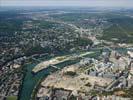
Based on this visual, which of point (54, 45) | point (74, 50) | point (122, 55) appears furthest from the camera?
point (54, 45)

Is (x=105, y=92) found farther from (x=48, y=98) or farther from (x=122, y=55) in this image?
(x=122, y=55)

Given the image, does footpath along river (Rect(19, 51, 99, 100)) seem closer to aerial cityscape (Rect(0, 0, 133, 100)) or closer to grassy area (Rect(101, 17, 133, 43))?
aerial cityscape (Rect(0, 0, 133, 100))

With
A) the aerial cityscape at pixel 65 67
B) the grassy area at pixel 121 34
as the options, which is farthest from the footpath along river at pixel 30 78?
the grassy area at pixel 121 34

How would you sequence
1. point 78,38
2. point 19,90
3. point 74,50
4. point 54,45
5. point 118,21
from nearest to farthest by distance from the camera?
point 19,90 → point 74,50 → point 54,45 → point 78,38 → point 118,21

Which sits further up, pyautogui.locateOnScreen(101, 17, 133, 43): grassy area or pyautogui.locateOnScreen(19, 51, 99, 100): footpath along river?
pyautogui.locateOnScreen(19, 51, 99, 100): footpath along river

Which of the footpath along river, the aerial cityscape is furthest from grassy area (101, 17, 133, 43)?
the footpath along river

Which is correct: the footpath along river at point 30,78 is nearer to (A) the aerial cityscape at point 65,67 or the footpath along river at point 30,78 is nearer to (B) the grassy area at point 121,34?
(A) the aerial cityscape at point 65,67

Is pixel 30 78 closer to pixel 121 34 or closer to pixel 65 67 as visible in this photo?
pixel 65 67

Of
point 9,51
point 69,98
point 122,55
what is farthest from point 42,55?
point 69,98

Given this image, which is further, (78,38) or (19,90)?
(78,38)

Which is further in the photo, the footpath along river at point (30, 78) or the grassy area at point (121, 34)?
the grassy area at point (121, 34)

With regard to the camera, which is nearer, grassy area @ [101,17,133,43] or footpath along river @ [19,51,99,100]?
footpath along river @ [19,51,99,100]
